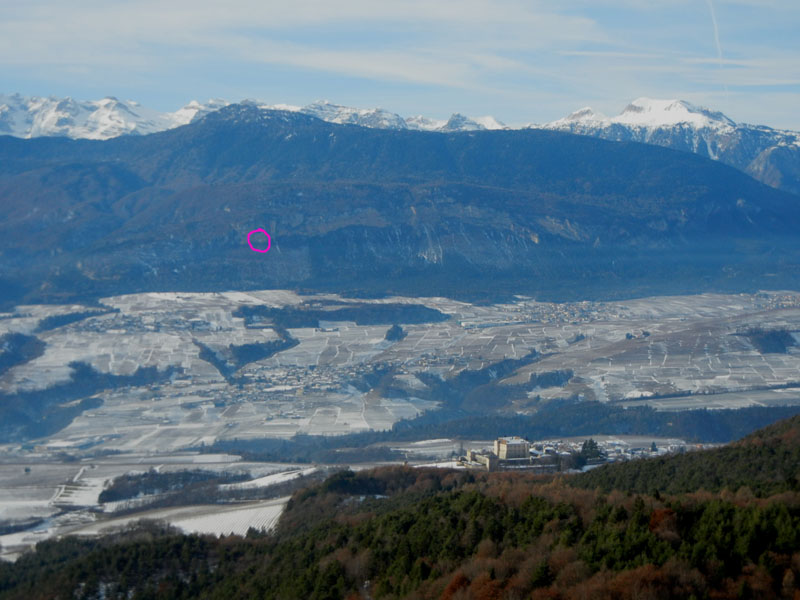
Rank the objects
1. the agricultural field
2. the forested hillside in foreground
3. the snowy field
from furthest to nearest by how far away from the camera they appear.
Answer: the snowy field < the agricultural field < the forested hillside in foreground

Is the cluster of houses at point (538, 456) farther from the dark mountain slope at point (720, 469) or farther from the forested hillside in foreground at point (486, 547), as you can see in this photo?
the forested hillside in foreground at point (486, 547)

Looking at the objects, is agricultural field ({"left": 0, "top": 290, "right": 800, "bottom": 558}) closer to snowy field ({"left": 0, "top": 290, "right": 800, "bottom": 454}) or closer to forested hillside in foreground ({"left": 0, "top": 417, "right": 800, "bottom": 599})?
snowy field ({"left": 0, "top": 290, "right": 800, "bottom": 454})

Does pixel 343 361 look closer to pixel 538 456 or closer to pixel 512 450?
pixel 512 450

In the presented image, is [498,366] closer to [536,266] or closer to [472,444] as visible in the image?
[472,444]

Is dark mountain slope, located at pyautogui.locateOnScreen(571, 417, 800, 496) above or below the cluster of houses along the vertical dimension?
above

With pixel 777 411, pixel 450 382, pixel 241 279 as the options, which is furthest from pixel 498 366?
pixel 241 279

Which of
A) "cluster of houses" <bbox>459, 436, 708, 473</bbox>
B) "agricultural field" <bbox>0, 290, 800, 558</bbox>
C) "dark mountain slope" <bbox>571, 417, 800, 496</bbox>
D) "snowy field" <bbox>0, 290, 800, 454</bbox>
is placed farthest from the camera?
"snowy field" <bbox>0, 290, 800, 454</bbox>

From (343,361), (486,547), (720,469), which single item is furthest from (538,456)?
(343,361)

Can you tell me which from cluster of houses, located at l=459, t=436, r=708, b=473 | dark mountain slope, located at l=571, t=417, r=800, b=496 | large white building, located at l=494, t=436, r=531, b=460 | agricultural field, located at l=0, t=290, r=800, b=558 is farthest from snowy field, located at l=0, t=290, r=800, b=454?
dark mountain slope, located at l=571, t=417, r=800, b=496
